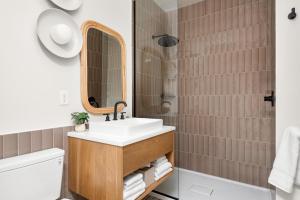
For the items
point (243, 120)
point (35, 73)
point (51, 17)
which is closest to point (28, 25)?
point (51, 17)

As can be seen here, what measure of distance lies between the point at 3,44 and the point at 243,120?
250 centimetres

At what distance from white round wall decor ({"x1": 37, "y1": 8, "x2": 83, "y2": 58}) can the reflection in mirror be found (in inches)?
7.7

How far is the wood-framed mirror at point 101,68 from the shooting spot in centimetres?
156

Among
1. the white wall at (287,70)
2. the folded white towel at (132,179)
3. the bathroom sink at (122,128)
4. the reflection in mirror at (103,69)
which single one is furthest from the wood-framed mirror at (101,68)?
the white wall at (287,70)

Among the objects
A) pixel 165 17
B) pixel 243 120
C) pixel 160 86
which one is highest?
pixel 165 17

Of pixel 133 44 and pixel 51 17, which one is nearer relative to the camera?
pixel 51 17

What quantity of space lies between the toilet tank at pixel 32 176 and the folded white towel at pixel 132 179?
45cm

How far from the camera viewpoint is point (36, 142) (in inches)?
47.6

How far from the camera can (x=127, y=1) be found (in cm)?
211

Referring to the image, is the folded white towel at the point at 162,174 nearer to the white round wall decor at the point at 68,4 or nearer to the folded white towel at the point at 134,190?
the folded white towel at the point at 134,190

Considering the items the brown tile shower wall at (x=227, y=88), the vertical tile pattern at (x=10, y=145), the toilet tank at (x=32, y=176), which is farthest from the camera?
the brown tile shower wall at (x=227, y=88)

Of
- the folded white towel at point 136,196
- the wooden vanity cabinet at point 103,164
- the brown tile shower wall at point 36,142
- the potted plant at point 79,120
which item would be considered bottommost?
the folded white towel at point 136,196

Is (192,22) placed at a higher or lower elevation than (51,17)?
higher

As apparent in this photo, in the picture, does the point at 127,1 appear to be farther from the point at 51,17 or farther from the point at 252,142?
the point at 252,142
